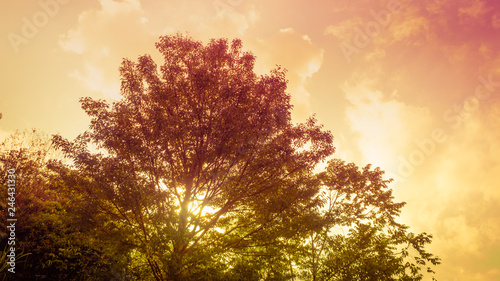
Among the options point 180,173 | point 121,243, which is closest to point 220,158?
point 180,173

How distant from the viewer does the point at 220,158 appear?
375 inches

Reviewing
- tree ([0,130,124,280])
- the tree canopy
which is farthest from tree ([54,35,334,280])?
tree ([0,130,124,280])

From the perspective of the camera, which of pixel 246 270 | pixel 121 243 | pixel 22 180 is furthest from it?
pixel 22 180

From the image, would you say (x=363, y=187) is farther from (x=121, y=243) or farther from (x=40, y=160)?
(x=40, y=160)

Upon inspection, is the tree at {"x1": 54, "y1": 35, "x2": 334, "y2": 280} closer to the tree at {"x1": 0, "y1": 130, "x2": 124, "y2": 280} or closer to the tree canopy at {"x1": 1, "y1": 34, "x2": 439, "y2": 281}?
the tree canopy at {"x1": 1, "y1": 34, "x2": 439, "y2": 281}

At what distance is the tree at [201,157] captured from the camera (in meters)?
8.57

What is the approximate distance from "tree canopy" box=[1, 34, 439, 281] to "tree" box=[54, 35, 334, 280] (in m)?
0.04

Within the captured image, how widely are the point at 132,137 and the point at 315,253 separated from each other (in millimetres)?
12346

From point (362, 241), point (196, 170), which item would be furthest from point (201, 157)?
point (362, 241)

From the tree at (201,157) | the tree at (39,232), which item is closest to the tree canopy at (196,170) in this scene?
the tree at (201,157)

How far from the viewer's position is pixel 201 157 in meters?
9.36

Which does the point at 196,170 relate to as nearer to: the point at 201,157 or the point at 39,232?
the point at 201,157

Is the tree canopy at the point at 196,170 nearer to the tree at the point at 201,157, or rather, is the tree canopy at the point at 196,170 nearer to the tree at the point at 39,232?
the tree at the point at 201,157

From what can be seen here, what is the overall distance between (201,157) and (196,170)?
853 mm
